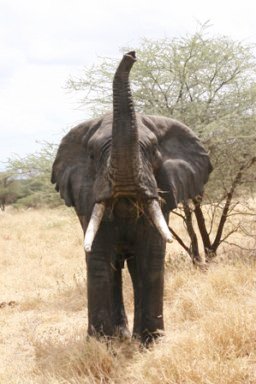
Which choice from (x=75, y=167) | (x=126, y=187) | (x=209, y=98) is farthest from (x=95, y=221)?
(x=209, y=98)

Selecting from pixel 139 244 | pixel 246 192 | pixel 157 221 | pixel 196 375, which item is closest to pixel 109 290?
pixel 139 244

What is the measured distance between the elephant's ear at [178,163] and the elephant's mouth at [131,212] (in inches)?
20.4

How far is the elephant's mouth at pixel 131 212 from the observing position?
13.8 ft

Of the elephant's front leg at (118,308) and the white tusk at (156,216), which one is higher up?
the white tusk at (156,216)

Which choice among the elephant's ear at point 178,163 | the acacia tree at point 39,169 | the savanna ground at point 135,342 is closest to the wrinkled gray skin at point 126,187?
the elephant's ear at point 178,163

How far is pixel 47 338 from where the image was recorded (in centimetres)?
586

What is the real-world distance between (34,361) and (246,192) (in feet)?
18.5

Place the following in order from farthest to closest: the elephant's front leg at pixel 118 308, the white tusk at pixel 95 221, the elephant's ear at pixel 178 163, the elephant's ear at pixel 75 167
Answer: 1. the elephant's front leg at pixel 118 308
2. the elephant's ear at pixel 178 163
3. the elephant's ear at pixel 75 167
4. the white tusk at pixel 95 221

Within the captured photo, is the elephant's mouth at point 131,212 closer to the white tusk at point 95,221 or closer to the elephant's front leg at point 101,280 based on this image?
the white tusk at point 95,221

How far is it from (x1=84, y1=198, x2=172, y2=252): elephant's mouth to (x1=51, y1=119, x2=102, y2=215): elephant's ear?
1.53 feet

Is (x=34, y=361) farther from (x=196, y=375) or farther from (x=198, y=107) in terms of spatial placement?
(x=198, y=107)

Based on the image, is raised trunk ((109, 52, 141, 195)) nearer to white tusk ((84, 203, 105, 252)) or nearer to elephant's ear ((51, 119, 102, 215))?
white tusk ((84, 203, 105, 252))

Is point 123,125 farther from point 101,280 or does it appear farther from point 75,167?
point 101,280

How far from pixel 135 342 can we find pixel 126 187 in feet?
5.19
